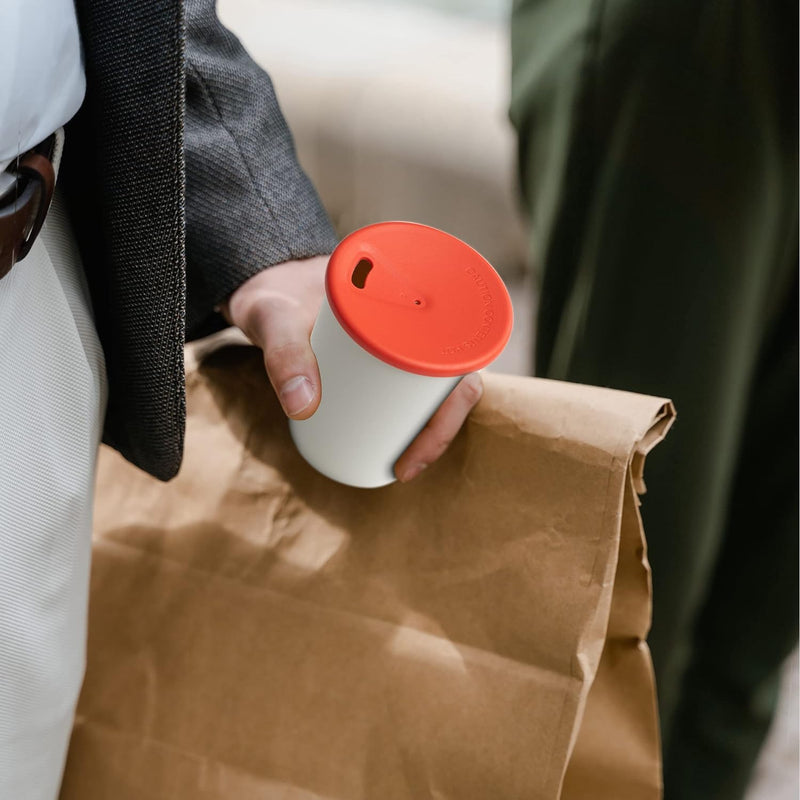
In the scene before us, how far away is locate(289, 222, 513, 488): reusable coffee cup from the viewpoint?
384 mm

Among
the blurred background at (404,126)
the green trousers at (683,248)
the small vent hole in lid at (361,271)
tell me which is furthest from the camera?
the blurred background at (404,126)

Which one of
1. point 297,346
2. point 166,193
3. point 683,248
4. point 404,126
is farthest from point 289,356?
point 404,126

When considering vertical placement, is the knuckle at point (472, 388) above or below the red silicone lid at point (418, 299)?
below

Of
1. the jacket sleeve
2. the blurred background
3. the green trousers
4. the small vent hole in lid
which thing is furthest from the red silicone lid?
the blurred background

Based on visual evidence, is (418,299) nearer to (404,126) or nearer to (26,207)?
(26,207)

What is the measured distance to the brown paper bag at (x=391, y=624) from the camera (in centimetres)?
44

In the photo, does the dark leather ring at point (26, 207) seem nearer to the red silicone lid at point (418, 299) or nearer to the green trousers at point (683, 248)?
the red silicone lid at point (418, 299)

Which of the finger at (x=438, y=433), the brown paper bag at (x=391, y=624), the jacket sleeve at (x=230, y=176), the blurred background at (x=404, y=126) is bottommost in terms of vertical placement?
the blurred background at (x=404, y=126)

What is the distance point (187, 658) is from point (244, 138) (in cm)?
30

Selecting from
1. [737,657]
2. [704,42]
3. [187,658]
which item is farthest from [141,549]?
[737,657]

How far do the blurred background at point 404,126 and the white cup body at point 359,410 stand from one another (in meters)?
0.92

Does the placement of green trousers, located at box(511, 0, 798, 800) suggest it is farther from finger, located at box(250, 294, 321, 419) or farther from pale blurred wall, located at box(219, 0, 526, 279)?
pale blurred wall, located at box(219, 0, 526, 279)

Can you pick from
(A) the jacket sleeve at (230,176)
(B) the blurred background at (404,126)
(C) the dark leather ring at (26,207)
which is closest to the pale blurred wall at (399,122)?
(B) the blurred background at (404,126)

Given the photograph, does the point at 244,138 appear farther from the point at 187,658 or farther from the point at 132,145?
the point at 187,658
